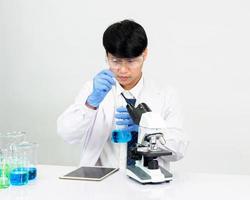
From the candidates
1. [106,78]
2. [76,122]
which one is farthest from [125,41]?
[76,122]

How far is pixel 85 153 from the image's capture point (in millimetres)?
2488

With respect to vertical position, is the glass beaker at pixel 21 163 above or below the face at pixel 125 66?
below

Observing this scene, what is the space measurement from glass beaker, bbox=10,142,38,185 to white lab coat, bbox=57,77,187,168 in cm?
41

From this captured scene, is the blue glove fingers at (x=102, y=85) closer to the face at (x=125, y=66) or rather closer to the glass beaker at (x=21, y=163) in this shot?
the face at (x=125, y=66)

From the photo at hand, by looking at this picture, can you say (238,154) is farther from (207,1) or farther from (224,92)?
(207,1)

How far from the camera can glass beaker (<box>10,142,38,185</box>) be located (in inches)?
75.7

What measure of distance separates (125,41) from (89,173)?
0.73 meters

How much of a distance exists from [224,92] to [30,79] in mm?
1646

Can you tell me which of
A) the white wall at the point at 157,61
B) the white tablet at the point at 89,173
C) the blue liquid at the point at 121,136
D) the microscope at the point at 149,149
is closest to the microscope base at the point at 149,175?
the microscope at the point at 149,149

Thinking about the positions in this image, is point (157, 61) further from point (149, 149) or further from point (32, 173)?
point (32, 173)

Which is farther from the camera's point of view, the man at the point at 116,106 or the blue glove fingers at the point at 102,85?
the man at the point at 116,106

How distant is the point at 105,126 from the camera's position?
2461mm

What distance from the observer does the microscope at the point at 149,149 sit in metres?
1.91

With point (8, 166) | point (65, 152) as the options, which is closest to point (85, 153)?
point (8, 166)
